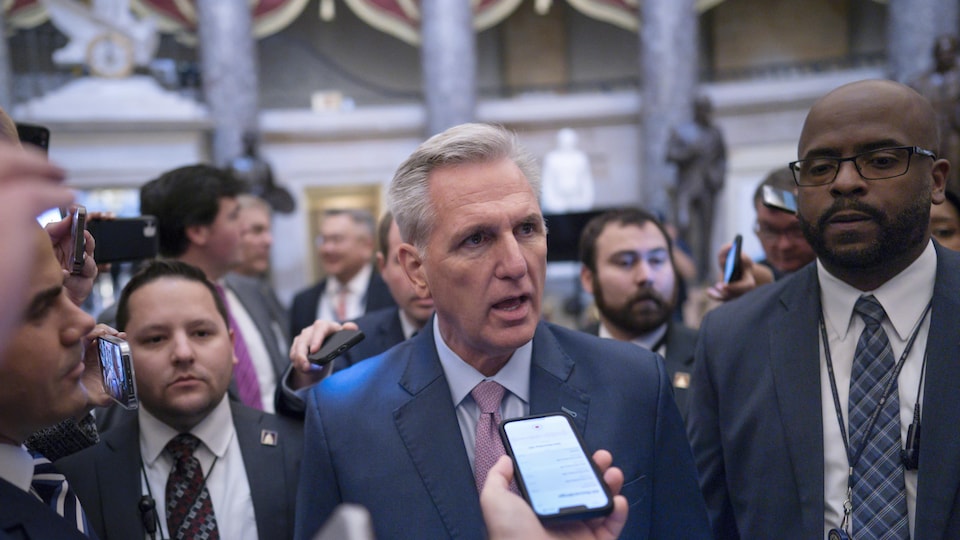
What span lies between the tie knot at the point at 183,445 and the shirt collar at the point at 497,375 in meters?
0.83

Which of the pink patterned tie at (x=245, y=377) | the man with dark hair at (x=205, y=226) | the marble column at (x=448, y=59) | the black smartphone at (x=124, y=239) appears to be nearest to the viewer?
the black smartphone at (x=124, y=239)

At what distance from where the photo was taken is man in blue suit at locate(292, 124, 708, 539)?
1694mm

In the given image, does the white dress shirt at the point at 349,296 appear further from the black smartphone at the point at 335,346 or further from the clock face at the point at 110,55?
the clock face at the point at 110,55

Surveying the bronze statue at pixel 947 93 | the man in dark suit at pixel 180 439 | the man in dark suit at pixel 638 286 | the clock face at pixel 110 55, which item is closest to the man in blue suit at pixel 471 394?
the man in dark suit at pixel 180 439

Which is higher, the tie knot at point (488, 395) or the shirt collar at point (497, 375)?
the shirt collar at point (497, 375)

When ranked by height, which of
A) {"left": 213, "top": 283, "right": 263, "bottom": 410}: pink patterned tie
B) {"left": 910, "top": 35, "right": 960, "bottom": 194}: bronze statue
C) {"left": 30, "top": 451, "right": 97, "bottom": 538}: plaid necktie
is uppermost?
{"left": 910, "top": 35, "right": 960, "bottom": 194}: bronze statue

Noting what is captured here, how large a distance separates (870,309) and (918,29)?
12990 millimetres


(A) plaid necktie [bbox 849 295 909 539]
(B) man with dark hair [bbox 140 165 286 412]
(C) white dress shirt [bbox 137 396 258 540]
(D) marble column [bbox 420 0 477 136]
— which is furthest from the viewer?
(D) marble column [bbox 420 0 477 136]

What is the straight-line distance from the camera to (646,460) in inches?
68.3

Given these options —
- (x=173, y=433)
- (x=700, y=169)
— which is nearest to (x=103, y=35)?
(x=700, y=169)

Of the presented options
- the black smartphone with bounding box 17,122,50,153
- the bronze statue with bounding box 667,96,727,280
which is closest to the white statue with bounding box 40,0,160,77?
the bronze statue with bounding box 667,96,727,280

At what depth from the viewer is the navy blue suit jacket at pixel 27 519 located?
1.32 meters

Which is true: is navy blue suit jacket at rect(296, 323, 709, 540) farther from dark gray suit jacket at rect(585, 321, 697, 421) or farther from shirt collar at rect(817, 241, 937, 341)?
dark gray suit jacket at rect(585, 321, 697, 421)

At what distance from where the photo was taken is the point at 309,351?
2.19 m
